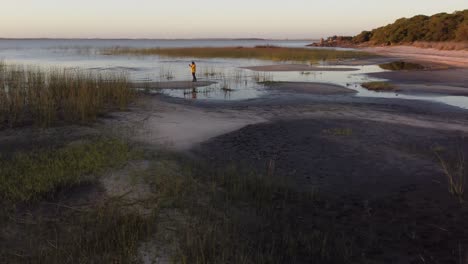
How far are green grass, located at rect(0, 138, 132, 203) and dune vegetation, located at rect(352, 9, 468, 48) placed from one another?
63051 millimetres

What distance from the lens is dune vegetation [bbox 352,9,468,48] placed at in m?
67.7

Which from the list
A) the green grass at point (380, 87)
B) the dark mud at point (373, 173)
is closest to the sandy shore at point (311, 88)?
the green grass at point (380, 87)

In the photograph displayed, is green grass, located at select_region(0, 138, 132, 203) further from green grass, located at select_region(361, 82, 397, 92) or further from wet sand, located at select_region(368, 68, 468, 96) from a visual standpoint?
wet sand, located at select_region(368, 68, 468, 96)

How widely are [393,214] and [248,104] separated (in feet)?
42.5

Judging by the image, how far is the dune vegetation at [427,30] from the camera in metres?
67.7

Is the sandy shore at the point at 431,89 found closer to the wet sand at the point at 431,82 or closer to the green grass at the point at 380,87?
the wet sand at the point at 431,82

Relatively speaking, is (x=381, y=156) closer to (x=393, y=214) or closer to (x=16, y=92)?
(x=393, y=214)

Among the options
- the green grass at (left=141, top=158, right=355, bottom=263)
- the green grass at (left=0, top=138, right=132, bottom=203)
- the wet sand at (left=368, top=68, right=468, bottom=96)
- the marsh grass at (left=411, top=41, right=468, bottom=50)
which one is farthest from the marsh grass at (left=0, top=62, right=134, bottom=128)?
the marsh grass at (left=411, top=41, right=468, bottom=50)

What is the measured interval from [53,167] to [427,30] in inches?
3421

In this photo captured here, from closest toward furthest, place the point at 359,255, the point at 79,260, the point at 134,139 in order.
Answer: the point at 79,260, the point at 359,255, the point at 134,139

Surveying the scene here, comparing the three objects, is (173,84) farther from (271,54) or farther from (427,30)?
(427,30)

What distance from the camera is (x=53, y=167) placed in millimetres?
7965

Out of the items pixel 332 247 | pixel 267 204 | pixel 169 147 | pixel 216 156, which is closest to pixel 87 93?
pixel 169 147

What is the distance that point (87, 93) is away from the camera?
1469 centimetres
